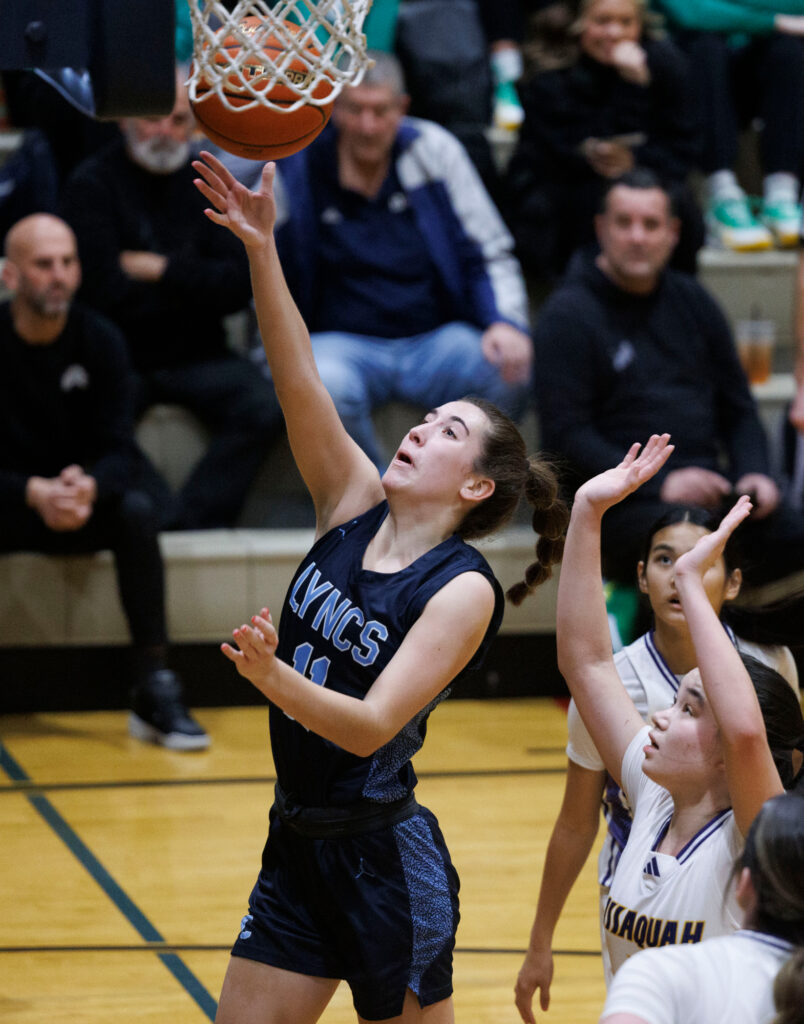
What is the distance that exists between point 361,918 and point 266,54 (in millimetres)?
1513

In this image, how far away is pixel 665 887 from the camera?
2.27 metres

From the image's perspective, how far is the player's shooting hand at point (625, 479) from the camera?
7.91 feet

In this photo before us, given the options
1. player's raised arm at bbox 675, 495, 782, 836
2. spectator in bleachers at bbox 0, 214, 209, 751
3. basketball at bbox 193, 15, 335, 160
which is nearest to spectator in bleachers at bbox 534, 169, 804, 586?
spectator in bleachers at bbox 0, 214, 209, 751

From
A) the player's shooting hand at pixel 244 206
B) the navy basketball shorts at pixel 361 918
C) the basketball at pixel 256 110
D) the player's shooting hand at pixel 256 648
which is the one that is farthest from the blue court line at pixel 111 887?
the basketball at pixel 256 110

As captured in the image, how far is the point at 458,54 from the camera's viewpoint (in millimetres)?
6926

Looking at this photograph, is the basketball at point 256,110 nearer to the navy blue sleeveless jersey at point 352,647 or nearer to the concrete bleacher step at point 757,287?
the navy blue sleeveless jersey at point 352,647

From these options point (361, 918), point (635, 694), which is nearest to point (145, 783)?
point (635, 694)

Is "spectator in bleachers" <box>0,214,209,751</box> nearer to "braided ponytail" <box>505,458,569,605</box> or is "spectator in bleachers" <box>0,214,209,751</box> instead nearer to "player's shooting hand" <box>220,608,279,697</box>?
"braided ponytail" <box>505,458,569,605</box>

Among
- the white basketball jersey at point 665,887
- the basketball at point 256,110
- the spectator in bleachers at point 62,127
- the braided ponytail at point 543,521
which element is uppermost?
the basketball at point 256,110

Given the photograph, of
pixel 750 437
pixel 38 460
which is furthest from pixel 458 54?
pixel 38 460

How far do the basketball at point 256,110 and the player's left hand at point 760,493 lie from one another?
3.08 meters

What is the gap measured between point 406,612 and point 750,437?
11.7 feet

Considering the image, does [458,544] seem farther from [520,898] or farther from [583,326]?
[583,326]

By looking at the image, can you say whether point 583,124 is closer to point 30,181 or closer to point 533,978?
point 30,181
